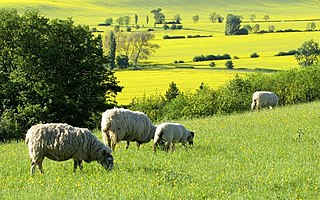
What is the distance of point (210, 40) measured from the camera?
393ft

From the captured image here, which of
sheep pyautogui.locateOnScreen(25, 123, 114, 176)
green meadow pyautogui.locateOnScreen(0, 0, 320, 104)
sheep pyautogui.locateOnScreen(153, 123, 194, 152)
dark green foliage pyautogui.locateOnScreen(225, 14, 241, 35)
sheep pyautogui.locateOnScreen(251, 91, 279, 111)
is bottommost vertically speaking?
green meadow pyautogui.locateOnScreen(0, 0, 320, 104)

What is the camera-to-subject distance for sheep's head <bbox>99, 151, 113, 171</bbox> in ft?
50.8

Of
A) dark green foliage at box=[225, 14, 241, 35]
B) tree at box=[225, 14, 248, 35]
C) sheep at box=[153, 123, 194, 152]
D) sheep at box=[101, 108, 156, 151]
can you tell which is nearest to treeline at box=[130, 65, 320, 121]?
sheep at box=[101, 108, 156, 151]

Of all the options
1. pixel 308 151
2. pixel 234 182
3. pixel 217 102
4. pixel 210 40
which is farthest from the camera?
pixel 210 40

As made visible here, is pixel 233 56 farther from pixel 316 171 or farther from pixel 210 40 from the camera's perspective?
pixel 316 171

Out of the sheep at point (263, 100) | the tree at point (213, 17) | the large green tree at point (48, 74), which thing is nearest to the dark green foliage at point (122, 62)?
the large green tree at point (48, 74)

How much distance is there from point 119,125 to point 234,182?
21.3 feet

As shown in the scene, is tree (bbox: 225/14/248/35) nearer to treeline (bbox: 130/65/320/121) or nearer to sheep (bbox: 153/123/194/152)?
treeline (bbox: 130/65/320/121)

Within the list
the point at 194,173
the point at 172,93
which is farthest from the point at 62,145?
the point at 172,93

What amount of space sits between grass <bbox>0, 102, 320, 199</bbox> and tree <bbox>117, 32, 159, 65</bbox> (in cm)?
7922

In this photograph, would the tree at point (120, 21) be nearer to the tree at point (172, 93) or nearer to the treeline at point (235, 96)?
the tree at point (172, 93)

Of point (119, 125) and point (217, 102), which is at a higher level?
point (119, 125)

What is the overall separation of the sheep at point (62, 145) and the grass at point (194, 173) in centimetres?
35

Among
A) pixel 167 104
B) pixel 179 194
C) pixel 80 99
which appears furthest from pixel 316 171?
pixel 167 104
